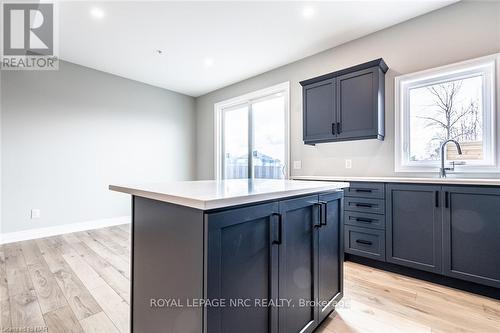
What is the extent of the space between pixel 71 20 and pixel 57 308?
2.89 m

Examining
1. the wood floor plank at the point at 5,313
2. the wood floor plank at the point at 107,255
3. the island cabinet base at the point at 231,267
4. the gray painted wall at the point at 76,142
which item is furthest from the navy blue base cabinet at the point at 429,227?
the gray painted wall at the point at 76,142

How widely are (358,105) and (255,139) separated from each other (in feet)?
6.74

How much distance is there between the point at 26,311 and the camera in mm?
1713

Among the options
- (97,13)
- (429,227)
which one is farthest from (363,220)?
(97,13)

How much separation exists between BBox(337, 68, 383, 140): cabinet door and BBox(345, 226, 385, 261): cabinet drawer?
1.03 m

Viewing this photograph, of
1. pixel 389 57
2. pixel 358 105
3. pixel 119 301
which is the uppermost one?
pixel 389 57

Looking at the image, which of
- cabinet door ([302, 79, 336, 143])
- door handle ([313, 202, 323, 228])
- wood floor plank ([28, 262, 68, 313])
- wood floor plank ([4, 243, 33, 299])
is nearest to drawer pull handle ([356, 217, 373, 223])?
cabinet door ([302, 79, 336, 143])

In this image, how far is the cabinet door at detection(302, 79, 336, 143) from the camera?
292 centimetres

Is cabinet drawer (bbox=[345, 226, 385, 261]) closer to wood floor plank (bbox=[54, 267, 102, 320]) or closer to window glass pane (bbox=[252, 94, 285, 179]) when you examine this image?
window glass pane (bbox=[252, 94, 285, 179])

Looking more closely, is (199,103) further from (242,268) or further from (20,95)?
(242,268)

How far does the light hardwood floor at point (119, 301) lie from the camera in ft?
5.22

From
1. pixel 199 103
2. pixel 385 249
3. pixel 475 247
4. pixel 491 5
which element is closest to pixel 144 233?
pixel 385 249

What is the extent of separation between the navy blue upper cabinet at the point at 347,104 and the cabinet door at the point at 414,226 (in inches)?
29.0

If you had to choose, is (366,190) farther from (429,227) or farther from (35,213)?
(35,213)
